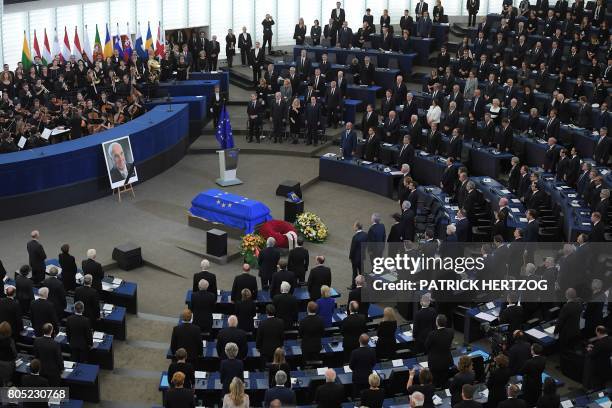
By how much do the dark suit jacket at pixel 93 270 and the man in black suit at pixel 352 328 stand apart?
474 centimetres

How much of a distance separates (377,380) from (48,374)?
525 centimetres

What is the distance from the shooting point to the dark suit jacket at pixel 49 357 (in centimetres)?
1442

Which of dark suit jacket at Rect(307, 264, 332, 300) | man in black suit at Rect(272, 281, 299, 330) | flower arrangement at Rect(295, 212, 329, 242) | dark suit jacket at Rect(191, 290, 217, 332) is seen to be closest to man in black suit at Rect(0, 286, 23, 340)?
dark suit jacket at Rect(191, 290, 217, 332)

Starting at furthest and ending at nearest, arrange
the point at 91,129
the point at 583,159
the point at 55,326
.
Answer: the point at 91,129 → the point at 583,159 → the point at 55,326

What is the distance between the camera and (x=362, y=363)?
14.5m

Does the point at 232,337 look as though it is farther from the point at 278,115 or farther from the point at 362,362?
the point at 278,115

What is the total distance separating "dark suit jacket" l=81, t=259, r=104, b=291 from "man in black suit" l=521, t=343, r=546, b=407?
783 cm

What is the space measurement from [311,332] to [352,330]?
0.69 metres

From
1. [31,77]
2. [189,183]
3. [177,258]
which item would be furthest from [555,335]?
[31,77]

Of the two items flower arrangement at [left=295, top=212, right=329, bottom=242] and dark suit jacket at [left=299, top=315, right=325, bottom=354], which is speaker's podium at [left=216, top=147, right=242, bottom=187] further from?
dark suit jacket at [left=299, top=315, right=325, bottom=354]

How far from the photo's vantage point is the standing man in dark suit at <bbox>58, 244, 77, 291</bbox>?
58.0 ft

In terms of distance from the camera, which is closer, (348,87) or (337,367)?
(337,367)

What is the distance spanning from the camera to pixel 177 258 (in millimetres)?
20953

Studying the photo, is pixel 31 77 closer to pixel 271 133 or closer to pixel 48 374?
pixel 271 133
